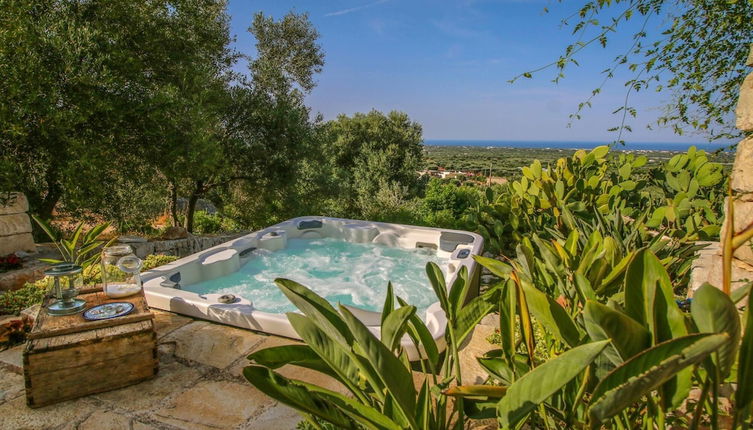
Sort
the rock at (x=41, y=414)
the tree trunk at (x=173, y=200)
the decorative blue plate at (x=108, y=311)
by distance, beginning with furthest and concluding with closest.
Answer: the tree trunk at (x=173, y=200)
the decorative blue plate at (x=108, y=311)
the rock at (x=41, y=414)

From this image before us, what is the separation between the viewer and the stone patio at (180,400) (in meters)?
1.80

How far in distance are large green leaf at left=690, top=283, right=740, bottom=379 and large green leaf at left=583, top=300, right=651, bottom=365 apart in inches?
3.8

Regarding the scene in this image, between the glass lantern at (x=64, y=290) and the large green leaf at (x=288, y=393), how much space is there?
5.48 feet

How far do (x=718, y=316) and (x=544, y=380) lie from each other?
0.30 meters

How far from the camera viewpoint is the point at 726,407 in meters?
1.36

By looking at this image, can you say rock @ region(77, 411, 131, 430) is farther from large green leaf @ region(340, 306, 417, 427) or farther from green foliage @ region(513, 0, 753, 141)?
green foliage @ region(513, 0, 753, 141)

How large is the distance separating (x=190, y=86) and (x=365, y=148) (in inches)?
269

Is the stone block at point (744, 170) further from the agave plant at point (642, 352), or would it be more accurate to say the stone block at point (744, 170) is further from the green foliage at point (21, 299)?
the green foliage at point (21, 299)

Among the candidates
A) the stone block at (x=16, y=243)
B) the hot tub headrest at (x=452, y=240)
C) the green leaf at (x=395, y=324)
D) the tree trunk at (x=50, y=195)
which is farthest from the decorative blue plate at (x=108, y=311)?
the tree trunk at (x=50, y=195)

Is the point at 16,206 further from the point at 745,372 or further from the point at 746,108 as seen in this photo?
the point at 746,108

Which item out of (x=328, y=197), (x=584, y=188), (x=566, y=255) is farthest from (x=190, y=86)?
(x=566, y=255)

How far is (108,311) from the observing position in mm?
2109

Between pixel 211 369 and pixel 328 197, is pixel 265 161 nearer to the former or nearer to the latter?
pixel 328 197

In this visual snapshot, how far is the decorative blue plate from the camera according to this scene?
2.04 m
